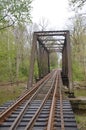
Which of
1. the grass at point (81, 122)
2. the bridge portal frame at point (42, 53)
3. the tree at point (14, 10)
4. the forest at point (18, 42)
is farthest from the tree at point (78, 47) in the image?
the grass at point (81, 122)

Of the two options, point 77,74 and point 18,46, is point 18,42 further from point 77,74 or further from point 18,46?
point 77,74

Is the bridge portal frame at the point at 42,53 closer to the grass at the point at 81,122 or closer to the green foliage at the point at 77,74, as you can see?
the grass at the point at 81,122

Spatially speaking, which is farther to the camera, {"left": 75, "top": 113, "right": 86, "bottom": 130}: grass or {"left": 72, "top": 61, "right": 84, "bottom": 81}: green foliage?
{"left": 72, "top": 61, "right": 84, "bottom": 81}: green foliage

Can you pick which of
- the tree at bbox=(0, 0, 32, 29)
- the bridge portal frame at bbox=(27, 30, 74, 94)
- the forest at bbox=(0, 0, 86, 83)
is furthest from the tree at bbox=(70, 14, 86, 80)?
the tree at bbox=(0, 0, 32, 29)

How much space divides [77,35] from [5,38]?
1192 cm

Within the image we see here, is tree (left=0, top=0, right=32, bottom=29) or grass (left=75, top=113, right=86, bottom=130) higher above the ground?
tree (left=0, top=0, right=32, bottom=29)

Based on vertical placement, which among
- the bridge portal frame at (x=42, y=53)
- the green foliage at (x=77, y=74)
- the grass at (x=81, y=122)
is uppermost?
the bridge portal frame at (x=42, y=53)

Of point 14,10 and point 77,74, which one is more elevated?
point 14,10

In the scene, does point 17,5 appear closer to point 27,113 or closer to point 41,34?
point 41,34

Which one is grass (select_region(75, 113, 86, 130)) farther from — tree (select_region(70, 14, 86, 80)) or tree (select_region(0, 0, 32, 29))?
tree (select_region(70, 14, 86, 80))

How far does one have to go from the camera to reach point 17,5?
858 inches

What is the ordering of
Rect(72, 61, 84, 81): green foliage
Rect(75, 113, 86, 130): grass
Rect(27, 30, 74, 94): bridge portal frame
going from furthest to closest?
Rect(72, 61, 84, 81): green foliage, Rect(27, 30, 74, 94): bridge portal frame, Rect(75, 113, 86, 130): grass

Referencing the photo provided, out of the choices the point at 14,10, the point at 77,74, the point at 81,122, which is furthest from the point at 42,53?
the point at 81,122

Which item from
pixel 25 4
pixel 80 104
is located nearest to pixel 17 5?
pixel 25 4
